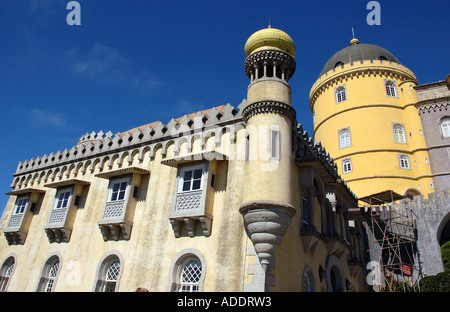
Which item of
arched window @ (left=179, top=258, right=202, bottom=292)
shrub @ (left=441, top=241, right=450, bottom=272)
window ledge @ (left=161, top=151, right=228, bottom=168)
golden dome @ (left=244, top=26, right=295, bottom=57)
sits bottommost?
arched window @ (left=179, top=258, right=202, bottom=292)

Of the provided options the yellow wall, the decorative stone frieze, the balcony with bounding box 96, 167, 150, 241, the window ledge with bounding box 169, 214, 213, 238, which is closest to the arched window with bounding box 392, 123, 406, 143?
the yellow wall

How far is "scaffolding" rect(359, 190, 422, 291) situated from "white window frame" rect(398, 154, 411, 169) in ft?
15.8

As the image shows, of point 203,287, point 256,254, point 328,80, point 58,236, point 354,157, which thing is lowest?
point 203,287

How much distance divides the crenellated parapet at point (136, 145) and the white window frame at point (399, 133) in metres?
20.6

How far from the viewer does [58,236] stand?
18.4 metres

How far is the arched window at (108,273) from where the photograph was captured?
51.3 ft

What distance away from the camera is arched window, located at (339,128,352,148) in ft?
107

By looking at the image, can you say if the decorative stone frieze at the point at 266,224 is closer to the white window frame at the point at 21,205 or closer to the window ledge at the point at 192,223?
the window ledge at the point at 192,223

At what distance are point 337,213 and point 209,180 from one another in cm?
1012

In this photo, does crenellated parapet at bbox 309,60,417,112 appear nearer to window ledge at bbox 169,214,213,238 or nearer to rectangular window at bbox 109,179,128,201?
rectangular window at bbox 109,179,128,201

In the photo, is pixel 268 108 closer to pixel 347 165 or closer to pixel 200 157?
pixel 200 157

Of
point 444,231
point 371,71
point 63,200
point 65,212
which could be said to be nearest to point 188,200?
point 65,212

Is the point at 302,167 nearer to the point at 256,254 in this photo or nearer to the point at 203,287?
the point at 256,254

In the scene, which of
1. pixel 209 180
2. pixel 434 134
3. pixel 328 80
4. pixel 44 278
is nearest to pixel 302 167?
pixel 209 180
